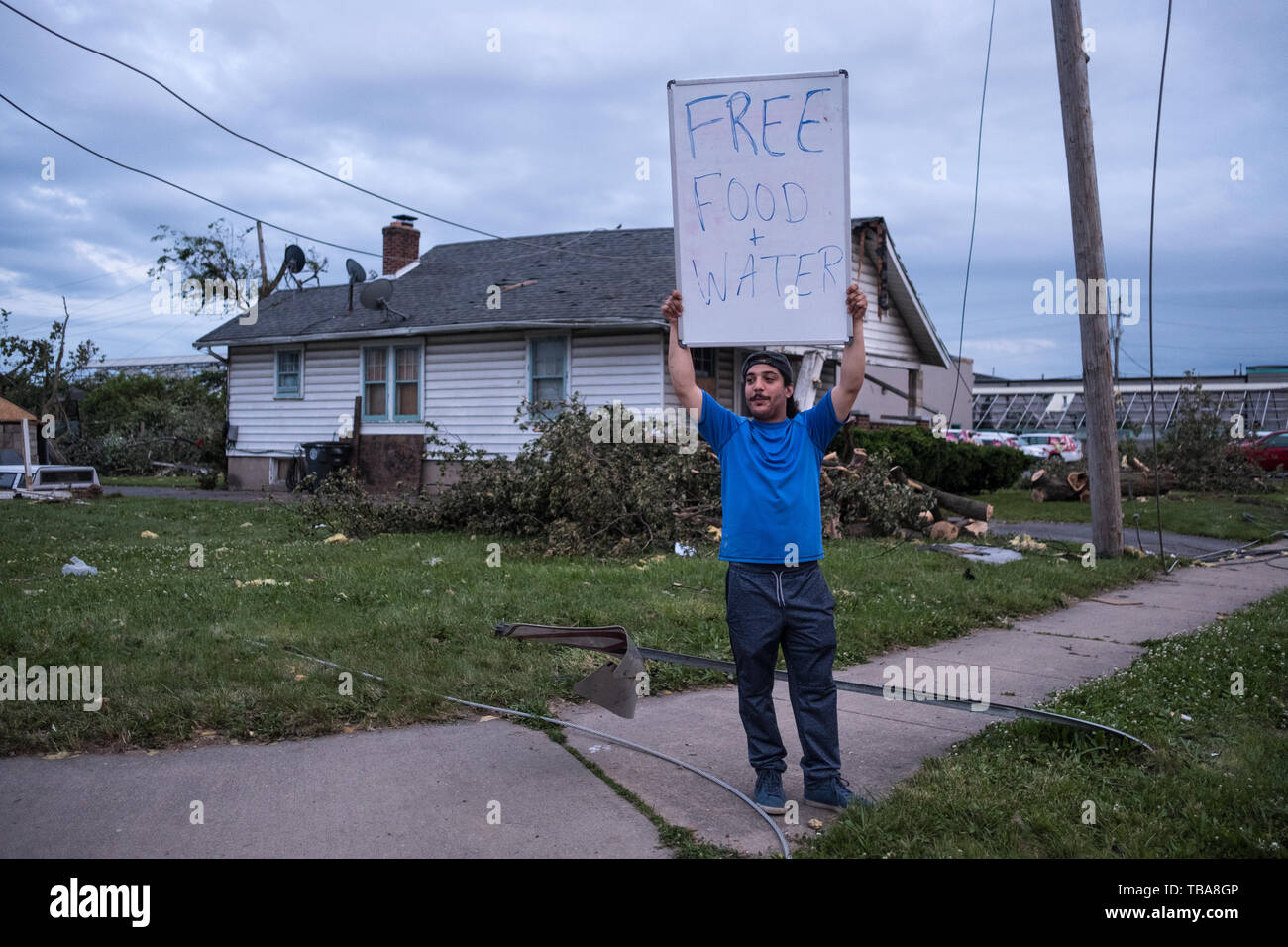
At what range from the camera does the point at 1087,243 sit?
1101 cm

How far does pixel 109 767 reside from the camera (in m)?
4.60

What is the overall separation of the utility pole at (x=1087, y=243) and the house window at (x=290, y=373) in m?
16.7

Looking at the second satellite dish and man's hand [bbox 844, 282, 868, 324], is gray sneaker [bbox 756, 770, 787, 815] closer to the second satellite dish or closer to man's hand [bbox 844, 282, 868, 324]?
man's hand [bbox 844, 282, 868, 324]

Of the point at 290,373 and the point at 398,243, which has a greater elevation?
the point at 398,243

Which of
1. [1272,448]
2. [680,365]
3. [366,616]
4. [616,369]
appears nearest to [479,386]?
[616,369]

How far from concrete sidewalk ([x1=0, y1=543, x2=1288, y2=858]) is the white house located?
11370 millimetres

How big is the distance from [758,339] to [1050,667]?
3.63 meters

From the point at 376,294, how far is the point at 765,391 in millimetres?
18228

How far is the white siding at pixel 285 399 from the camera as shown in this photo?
22.2 metres

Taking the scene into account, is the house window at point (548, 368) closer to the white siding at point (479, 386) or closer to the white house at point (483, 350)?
the white house at point (483, 350)

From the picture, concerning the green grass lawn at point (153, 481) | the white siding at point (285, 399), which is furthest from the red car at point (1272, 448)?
the green grass lawn at point (153, 481)

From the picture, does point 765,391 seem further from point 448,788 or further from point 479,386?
point 479,386

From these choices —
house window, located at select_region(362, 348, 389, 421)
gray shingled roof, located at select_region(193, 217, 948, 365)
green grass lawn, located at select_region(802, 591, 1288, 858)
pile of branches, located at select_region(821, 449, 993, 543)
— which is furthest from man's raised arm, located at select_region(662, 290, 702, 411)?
house window, located at select_region(362, 348, 389, 421)

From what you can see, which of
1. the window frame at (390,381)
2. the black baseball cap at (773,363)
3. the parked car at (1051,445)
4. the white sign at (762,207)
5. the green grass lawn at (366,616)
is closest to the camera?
the black baseball cap at (773,363)
